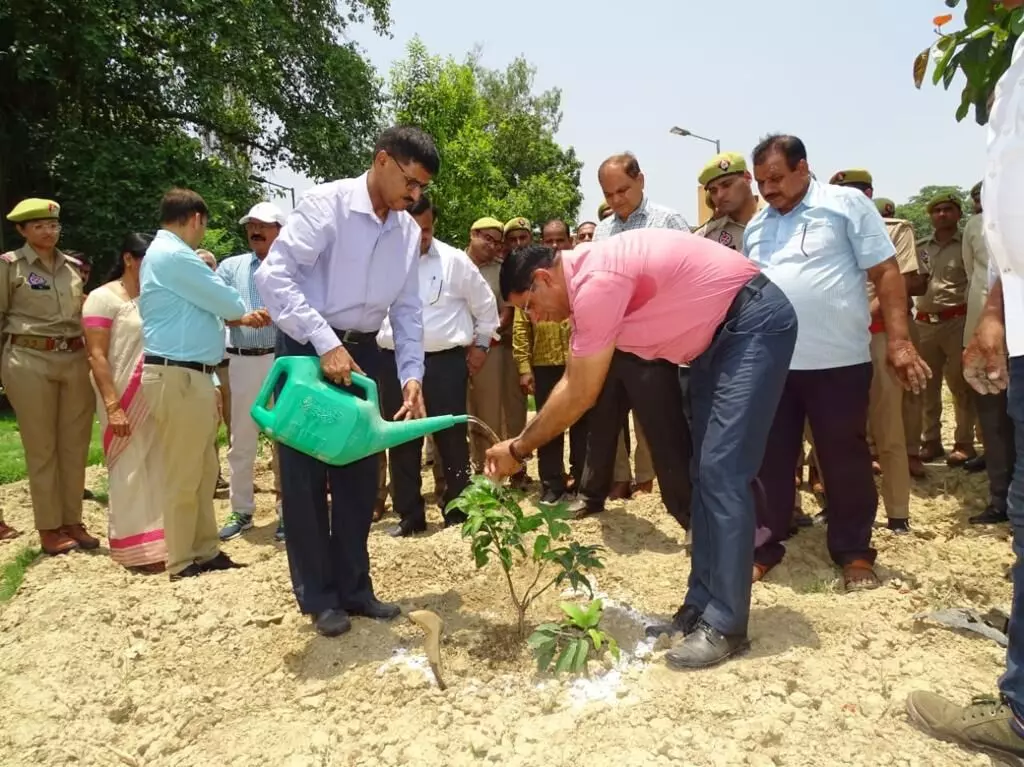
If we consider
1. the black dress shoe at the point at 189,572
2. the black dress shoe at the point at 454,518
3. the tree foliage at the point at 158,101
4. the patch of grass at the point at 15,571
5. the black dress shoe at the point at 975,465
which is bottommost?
the patch of grass at the point at 15,571

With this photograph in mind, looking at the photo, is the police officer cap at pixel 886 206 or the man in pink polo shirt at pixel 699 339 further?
the police officer cap at pixel 886 206

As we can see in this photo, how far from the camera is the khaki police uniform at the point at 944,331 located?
5.40 m

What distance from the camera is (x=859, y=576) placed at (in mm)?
3162

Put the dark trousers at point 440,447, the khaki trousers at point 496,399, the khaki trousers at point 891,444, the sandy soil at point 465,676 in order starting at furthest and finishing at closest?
1. the khaki trousers at point 496,399
2. the dark trousers at point 440,447
3. the khaki trousers at point 891,444
4. the sandy soil at point 465,676

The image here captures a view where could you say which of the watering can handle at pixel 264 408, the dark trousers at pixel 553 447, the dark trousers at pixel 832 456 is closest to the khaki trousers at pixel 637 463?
the dark trousers at pixel 553 447

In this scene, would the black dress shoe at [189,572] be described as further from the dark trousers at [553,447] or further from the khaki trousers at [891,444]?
the khaki trousers at [891,444]

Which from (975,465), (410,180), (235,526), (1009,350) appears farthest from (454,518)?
(975,465)

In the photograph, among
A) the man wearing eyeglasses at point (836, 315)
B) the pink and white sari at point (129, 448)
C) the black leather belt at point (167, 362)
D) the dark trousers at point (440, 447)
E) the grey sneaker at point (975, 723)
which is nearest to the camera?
the grey sneaker at point (975, 723)

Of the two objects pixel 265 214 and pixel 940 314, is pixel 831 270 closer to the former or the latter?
pixel 940 314

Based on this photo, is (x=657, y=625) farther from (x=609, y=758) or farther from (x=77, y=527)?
(x=77, y=527)

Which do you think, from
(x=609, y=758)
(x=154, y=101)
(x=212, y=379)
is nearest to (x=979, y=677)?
(x=609, y=758)

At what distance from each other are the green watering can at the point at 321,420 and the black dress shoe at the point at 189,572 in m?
1.52

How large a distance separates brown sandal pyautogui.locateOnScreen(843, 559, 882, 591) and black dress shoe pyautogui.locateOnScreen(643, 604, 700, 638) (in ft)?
2.61

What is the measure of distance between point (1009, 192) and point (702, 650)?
1518 millimetres
